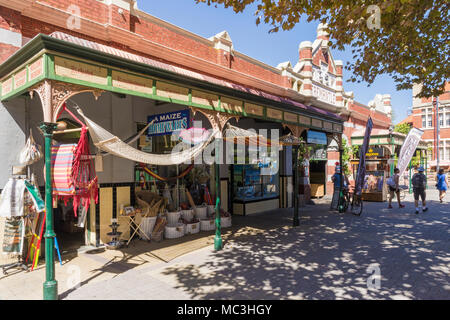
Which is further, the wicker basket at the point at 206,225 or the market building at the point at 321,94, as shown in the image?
the market building at the point at 321,94

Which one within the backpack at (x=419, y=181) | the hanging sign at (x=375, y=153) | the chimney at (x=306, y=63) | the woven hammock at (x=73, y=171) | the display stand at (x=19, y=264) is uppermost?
the chimney at (x=306, y=63)

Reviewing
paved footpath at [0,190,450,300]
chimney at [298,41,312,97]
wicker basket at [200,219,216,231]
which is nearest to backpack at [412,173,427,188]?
paved footpath at [0,190,450,300]

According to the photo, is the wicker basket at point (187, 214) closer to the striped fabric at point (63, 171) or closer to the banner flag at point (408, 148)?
the striped fabric at point (63, 171)

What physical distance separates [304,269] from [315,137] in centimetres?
727

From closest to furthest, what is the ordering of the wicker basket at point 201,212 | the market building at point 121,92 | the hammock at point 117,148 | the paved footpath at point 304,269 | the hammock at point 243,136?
1. the paved footpath at point 304,269
2. the market building at point 121,92
3. the hammock at point 117,148
4. the hammock at point 243,136
5. the wicker basket at point 201,212

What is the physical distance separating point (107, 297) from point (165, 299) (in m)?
0.91

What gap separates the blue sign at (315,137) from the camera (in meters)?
→ 11.6

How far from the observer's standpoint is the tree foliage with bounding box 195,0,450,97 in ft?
19.8

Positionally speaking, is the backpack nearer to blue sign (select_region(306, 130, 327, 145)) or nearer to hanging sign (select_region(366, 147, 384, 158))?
blue sign (select_region(306, 130, 327, 145))

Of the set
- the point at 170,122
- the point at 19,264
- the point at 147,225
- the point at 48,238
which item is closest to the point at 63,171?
the point at 48,238

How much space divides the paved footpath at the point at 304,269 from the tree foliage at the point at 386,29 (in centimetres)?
439

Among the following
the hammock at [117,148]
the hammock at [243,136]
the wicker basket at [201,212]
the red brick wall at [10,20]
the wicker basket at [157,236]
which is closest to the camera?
the hammock at [117,148]

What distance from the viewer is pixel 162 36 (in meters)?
9.67

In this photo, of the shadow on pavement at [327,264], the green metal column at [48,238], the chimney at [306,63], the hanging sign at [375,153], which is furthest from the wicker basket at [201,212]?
the hanging sign at [375,153]
